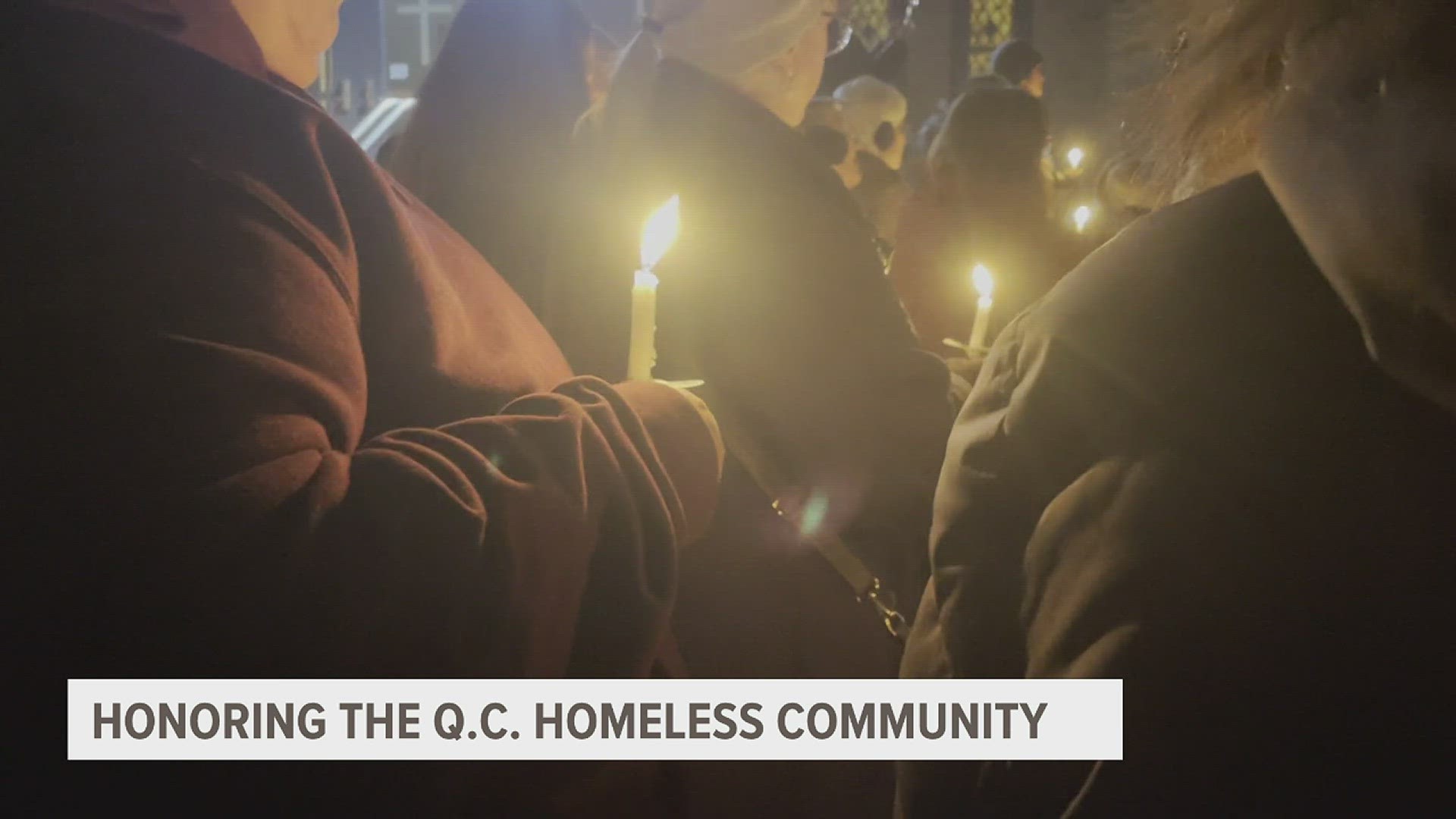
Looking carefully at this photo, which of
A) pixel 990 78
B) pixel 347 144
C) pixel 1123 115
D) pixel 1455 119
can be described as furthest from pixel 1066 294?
pixel 990 78

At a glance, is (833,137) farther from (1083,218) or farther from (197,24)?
(197,24)

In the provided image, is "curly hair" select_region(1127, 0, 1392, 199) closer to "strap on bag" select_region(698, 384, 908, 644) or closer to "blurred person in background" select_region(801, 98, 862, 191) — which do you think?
"strap on bag" select_region(698, 384, 908, 644)

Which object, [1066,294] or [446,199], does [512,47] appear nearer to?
[446,199]

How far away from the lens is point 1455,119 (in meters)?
0.66

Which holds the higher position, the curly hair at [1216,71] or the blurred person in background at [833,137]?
the blurred person in background at [833,137]

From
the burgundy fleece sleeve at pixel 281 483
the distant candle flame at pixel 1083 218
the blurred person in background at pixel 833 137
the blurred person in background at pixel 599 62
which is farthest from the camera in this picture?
the distant candle flame at pixel 1083 218

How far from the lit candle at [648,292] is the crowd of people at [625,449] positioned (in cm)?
2

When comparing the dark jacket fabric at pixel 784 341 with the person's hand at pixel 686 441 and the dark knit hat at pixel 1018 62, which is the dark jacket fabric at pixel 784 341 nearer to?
the person's hand at pixel 686 441

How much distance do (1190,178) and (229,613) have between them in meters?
0.88

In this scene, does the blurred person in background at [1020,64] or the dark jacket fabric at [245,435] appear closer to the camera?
the dark jacket fabric at [245,435]

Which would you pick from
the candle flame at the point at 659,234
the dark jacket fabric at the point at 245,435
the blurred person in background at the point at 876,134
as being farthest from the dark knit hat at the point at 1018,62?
the dark jacket fabric at the point at 245,435

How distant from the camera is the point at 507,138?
109 centimetres

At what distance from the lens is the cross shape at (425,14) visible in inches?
43.1

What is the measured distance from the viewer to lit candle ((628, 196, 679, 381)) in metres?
0.84
